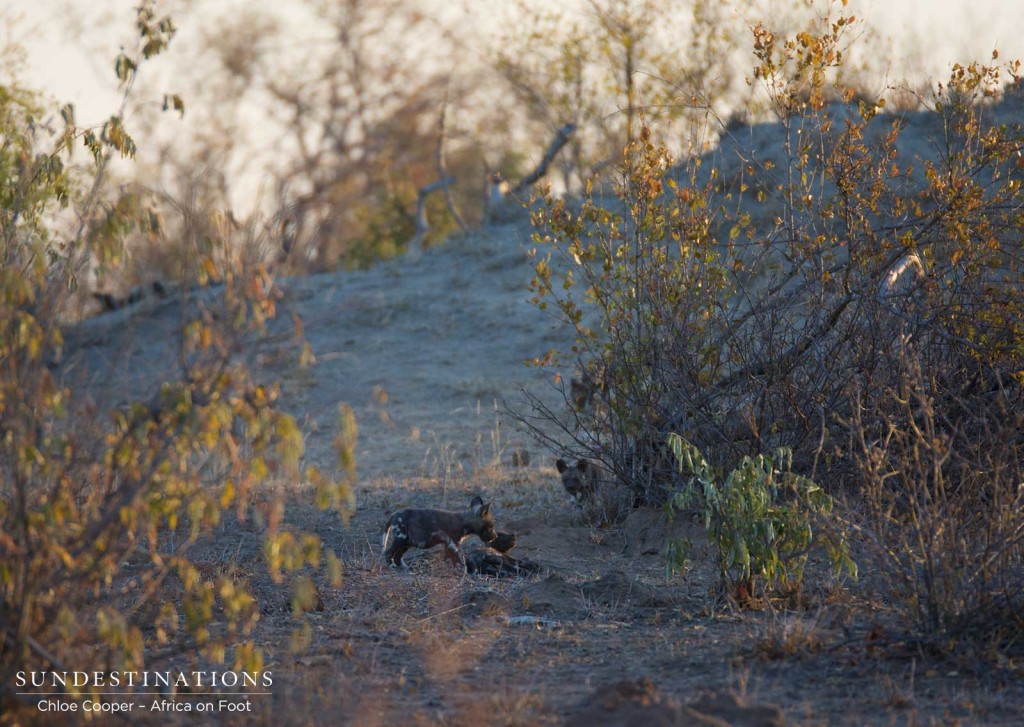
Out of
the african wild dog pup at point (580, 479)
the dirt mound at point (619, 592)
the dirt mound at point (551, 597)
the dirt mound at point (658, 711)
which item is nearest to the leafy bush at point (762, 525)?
the dirt mound at point (619, 592)

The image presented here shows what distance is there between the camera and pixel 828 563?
19.7 feet

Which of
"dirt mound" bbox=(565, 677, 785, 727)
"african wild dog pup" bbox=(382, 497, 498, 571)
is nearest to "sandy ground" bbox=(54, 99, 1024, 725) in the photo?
"dirt mound" bbox=(565, 677, 785, 727)

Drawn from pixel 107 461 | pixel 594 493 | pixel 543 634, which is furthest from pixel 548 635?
pixel 594 493

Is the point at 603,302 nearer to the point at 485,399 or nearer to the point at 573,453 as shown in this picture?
the point at 573,453

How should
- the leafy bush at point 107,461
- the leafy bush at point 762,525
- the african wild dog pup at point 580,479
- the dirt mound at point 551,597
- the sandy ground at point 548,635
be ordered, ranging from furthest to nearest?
the african wild dog pup at point 580,479
the dirt mound at point 551,597
the leafy bush at point 762,525
the sandy ground at point 548,635
the leafy bush at point 107,461

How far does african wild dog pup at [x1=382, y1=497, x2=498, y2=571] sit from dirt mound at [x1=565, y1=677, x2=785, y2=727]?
234 cm

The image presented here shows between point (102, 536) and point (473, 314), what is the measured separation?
13554mm

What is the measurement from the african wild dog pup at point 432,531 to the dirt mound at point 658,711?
234 cm

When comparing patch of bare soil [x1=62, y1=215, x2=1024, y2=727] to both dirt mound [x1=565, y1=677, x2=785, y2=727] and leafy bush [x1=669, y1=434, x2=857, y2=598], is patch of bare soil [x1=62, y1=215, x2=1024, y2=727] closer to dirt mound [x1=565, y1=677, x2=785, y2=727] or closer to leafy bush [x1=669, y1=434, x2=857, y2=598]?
dirt mound [x1=565, y1=677, x2=785, y2=727]

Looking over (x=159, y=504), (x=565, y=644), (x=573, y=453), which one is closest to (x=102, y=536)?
(x=159, y=504)

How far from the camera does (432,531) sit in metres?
6.23

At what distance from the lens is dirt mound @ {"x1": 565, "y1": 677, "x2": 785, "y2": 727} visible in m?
3.56

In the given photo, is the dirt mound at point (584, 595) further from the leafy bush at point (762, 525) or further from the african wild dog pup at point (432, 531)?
the african wild dog pup at point (432, 531)

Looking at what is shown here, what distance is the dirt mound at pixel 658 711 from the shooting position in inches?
140
